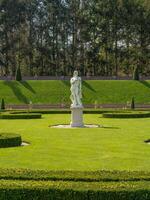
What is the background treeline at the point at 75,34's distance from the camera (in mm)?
68062

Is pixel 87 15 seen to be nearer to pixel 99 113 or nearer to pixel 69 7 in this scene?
pixel 69 7

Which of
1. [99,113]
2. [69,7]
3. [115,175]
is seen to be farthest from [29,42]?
[115,175]

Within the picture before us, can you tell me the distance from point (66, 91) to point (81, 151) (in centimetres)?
3688

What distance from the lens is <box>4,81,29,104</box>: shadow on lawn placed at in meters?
49.1

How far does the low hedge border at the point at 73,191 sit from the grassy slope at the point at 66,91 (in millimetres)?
40613

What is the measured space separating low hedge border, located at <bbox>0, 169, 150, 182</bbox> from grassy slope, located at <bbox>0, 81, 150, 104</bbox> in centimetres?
3934

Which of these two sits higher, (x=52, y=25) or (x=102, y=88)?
(x=52, y=25)

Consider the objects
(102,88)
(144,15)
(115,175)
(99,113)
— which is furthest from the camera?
(144,15)

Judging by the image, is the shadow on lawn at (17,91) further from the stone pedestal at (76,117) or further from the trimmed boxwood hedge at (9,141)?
the trimmed boxwood hedge at (9,141)

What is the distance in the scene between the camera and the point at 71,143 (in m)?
17.5

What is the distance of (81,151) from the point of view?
15.4m

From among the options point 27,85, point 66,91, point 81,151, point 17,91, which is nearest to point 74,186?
point 81,151

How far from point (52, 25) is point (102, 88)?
20.8 meters

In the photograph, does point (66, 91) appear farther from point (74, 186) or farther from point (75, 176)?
point (74, 186)
